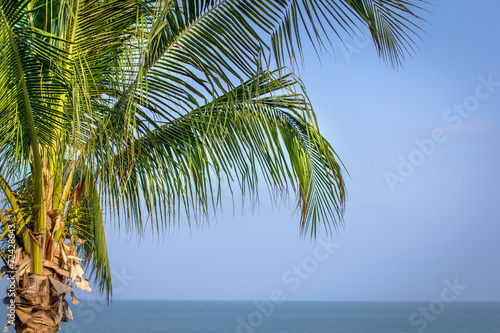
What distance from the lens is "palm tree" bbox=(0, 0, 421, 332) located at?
132 inches

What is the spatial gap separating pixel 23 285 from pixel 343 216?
2.34 metres

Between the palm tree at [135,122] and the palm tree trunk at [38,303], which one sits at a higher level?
the palm tree at [135,122]

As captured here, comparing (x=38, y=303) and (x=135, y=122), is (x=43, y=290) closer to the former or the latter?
(x=38, y=303)

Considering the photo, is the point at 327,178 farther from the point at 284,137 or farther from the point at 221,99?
the point at 221,99

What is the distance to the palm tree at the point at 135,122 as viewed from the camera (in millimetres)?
3363

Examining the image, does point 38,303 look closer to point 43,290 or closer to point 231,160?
point 43,290

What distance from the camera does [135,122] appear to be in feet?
11.5

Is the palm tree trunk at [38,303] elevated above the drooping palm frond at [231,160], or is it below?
below

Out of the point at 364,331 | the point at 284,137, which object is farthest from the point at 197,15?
the point at 364,331

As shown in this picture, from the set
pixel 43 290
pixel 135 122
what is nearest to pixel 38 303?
pixel 43 290

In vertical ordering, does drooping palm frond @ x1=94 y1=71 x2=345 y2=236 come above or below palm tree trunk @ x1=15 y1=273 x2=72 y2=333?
above

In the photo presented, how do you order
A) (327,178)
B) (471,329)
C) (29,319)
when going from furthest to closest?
(471,329)
(327,178)
(29,319)

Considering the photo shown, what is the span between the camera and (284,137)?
4.20 meters

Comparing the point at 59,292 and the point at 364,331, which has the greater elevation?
the point at 59,292
